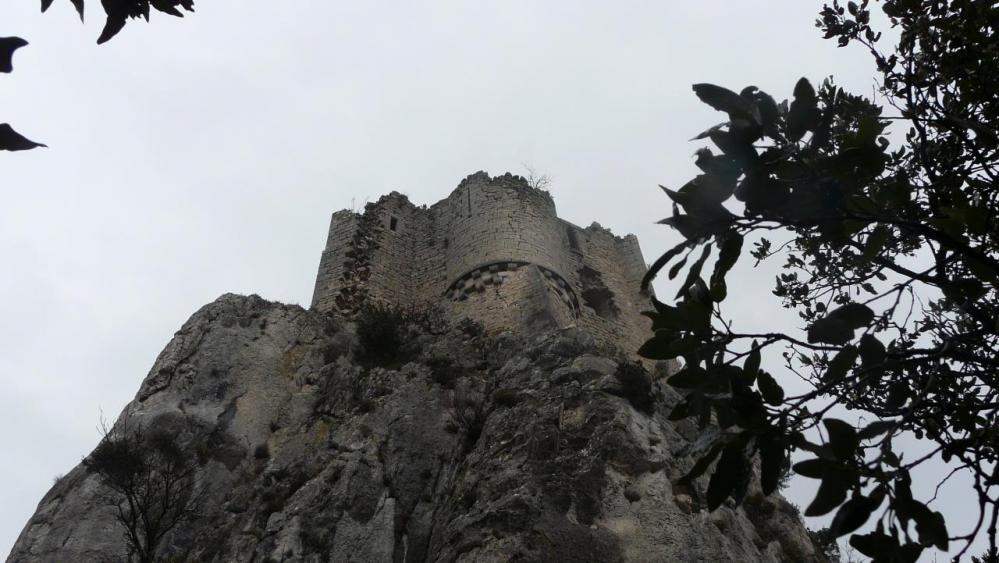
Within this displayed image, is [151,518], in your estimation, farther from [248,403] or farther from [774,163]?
[774,163]

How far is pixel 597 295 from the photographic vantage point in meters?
20.0

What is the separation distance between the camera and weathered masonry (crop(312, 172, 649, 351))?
54.2 ft

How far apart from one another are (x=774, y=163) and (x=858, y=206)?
40 centimetres

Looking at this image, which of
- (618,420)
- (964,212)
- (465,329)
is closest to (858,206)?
(964,212)

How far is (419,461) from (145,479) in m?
4.26

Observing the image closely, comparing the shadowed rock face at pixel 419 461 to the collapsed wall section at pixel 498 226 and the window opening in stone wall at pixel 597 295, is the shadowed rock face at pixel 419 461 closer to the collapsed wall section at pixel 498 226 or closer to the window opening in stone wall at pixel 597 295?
the collapsed wall section at pixel 498 226

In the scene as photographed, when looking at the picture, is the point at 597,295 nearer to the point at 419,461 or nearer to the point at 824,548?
the point at 419,461

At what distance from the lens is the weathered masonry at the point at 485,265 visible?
16.5 m

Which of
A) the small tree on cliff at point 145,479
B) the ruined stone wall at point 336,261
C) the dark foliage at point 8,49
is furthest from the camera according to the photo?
the ruined stone wall at point 336,261

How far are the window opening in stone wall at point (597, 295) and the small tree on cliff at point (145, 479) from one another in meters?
10.4

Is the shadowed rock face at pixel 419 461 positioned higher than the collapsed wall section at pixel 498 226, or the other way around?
the collapsed wall section at pixel 498 226

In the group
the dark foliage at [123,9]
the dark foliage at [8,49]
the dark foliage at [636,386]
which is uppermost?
the dark foliage at [636,386]

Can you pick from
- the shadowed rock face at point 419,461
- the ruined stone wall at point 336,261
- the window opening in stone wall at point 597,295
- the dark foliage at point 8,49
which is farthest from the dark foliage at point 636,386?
the dark foliage at point 8,49

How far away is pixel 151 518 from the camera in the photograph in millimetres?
11828
